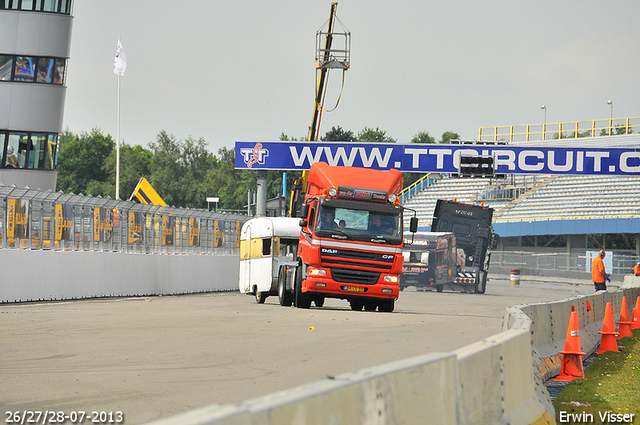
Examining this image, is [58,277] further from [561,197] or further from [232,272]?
[561,197]

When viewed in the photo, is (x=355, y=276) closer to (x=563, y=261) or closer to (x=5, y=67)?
(x=5, y=67)

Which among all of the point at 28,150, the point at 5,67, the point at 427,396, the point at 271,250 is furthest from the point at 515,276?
the point at 427,396

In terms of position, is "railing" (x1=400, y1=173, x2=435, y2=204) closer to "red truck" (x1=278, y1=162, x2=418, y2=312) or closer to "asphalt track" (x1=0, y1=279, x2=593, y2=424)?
"red truck" (x1=278, y1=162, x2=418, y2=312)

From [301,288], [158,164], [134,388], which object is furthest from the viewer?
[158,164]

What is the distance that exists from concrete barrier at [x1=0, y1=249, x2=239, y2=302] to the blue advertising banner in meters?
7.70

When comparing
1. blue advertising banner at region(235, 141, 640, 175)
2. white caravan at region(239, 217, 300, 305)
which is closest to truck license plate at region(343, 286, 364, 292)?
white caravan at region(239, 217, 300, 305)

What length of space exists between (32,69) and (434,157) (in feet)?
60.8

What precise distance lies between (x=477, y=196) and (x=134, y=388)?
217ft

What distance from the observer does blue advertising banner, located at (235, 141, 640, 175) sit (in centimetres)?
4097

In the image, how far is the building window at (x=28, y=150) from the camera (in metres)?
37.7

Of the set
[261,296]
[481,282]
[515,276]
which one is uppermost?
[515,276]

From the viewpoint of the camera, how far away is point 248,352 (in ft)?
39.3

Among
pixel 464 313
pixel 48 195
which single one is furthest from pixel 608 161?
pixel 48 195

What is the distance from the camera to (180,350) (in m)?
12.0
